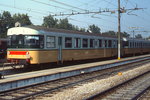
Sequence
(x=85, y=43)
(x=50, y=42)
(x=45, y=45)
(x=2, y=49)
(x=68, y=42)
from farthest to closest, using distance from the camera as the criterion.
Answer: (x=2, y=49) → (x=85, y=43) → (x=68, y=42) → (x=50, y=42) → (x=45, y=45)

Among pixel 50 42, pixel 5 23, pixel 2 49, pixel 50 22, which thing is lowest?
pixel 2 49

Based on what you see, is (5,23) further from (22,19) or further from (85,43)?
(85,43)

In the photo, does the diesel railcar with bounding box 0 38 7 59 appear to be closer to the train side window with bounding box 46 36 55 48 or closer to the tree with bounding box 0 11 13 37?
the train side window with bounding box 46 36 55 48

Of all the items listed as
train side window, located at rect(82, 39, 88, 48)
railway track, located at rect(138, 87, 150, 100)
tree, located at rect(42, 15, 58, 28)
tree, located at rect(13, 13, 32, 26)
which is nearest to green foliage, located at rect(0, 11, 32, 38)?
tree, located at rect(13, 13, 32, 26)

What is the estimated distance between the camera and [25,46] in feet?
49.9

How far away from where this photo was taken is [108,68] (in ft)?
62.4

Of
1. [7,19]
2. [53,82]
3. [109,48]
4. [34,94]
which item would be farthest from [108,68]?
[7,19]

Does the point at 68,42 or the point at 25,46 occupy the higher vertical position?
the point at 68,42

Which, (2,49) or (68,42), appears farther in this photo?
(2,49)

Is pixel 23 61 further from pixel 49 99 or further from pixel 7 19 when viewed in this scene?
pixel 7 19

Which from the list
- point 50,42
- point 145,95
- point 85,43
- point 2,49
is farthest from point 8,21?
point 145,95

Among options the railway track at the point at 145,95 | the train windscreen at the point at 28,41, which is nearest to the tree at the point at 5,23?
the train windscreen at the point at 28,41

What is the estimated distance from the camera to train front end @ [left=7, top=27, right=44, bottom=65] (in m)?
14.9

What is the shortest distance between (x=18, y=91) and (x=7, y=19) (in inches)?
2500
